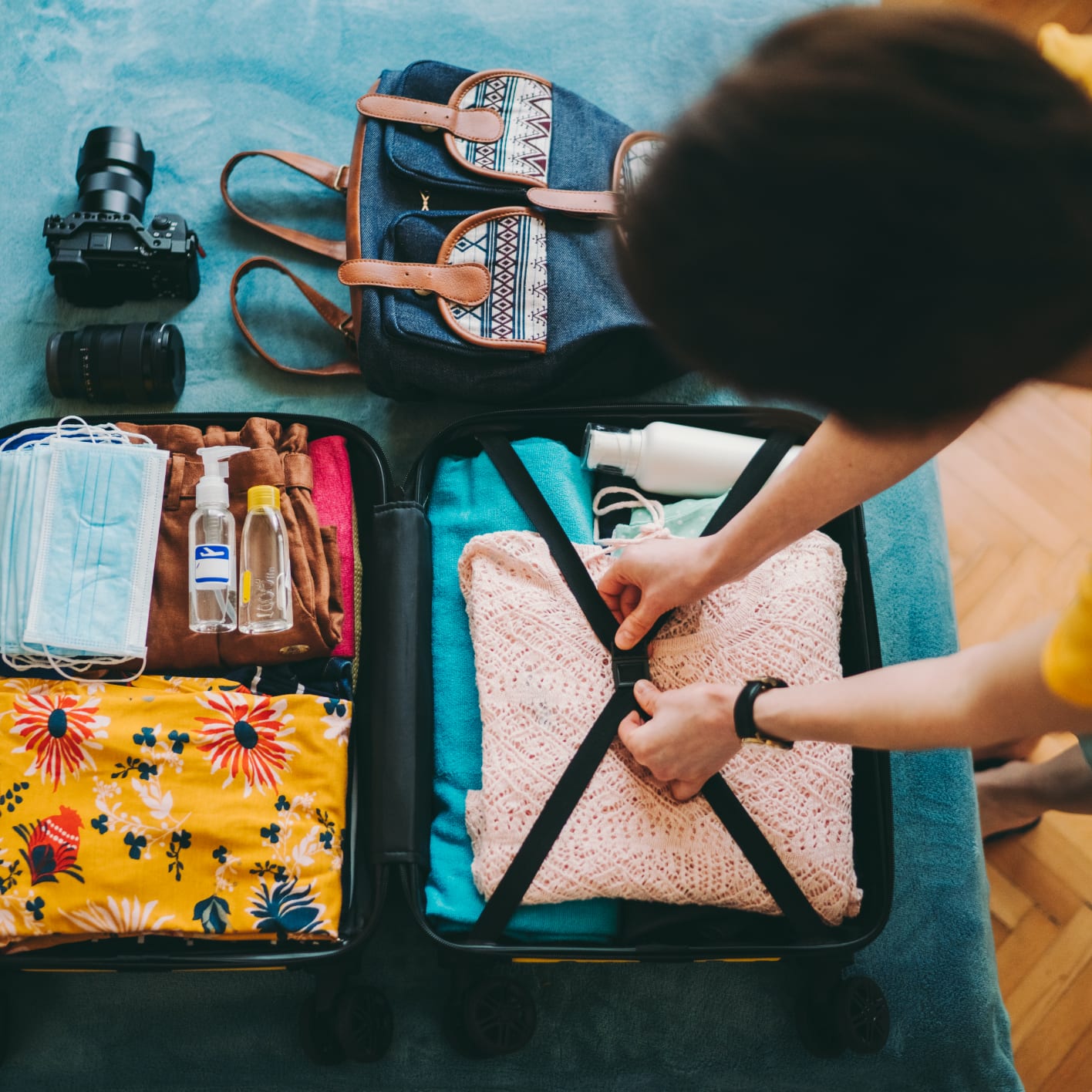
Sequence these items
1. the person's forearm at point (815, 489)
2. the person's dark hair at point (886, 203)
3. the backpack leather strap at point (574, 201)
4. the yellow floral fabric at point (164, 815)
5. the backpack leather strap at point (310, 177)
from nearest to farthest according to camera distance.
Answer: the person's dark hair at point (886, 203), the person's forearm at point (815, 489), the yellow floral fabric at point (164, 815), the backpack leather strap at point (574, 201), the backpack leather strap at point (310, 177)

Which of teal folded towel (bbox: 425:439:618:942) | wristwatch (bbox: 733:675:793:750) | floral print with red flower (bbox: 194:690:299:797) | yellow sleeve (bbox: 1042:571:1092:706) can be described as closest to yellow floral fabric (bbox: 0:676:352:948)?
floral print with red flower (bbox: 194:690:299:797)

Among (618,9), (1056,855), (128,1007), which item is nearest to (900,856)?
(1056,855)

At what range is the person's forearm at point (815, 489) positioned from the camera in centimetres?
65

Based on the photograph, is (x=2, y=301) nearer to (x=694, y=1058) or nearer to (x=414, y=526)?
(x=414, y=526)

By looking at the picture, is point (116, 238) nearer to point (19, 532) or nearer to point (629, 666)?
point (19, 532)

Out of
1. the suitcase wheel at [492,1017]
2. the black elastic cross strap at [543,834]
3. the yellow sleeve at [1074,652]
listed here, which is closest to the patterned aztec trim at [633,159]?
the black elastic cross strap at [543,834]

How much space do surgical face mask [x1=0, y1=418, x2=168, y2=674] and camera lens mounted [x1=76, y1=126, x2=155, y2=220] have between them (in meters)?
0.40

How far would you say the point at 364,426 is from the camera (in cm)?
111

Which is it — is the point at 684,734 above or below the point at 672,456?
below

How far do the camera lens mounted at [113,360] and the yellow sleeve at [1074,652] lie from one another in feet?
3.17

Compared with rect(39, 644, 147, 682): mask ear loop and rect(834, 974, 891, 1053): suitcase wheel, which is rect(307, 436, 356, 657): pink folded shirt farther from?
rect(834, 974, 891, 1053): suitcase wheel

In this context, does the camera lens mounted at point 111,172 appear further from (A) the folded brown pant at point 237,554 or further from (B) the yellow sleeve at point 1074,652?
(B) the yellow sleeve at point 1074,652

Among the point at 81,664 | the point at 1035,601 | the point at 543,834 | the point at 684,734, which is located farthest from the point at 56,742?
the point at 1035,601

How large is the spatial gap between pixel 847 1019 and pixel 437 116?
1082 mm
